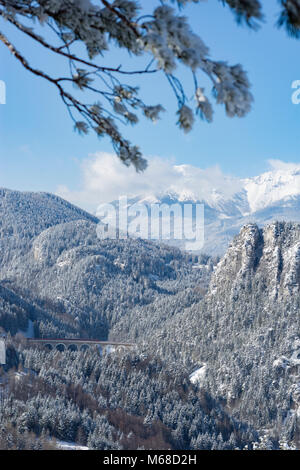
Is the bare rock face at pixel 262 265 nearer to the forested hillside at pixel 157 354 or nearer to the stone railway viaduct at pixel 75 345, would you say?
the forested hillside at pixel 157 354

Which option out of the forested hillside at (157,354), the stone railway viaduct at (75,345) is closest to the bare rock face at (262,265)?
the forested hillside at (157,354)

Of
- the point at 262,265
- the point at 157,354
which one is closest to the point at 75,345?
the point at 157,354

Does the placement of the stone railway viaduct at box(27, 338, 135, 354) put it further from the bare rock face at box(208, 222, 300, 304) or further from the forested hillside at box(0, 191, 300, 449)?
the bare rock face at box(208, 222, 300, 304)

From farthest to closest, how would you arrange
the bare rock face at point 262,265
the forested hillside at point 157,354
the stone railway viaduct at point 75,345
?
the bare rock face at point 262,265
the stone railway viaduct at point 75,345
the forested hillside at point 157,354

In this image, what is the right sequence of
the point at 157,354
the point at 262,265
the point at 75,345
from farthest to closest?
the point at 262,265
the point at 157,354
the point at 75,345

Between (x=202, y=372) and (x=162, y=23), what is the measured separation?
304 feet

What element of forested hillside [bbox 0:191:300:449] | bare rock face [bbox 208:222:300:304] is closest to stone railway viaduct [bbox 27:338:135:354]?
forested hillside [bbox 0:191:300:449]

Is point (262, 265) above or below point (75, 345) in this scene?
above

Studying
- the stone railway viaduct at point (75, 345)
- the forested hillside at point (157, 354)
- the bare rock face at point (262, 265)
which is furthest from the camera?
the bare rock face at point (262, 265)

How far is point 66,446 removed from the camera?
3250 centimetres

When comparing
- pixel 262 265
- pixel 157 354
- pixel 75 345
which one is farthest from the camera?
pixel 262 265

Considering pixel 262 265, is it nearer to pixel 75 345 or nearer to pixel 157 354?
pixel 157 354

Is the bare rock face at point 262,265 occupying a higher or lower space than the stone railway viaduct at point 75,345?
higher
